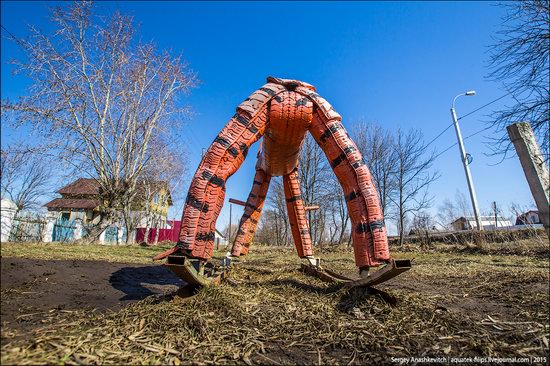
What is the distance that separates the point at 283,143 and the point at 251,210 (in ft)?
7.33

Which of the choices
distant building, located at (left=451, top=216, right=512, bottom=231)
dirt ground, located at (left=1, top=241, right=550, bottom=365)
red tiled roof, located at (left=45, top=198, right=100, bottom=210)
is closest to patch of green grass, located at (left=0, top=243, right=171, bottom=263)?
dirt ground, located at (left=1, top=241, right=550, bottom=365)

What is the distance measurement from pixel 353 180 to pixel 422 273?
3.82 metres

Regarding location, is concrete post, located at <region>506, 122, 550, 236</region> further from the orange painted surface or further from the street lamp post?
the street lamp post

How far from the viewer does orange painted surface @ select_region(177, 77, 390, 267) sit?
2.87m

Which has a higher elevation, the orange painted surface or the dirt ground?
the orange painted surface

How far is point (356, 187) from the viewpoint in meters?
3.12

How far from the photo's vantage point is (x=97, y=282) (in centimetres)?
363

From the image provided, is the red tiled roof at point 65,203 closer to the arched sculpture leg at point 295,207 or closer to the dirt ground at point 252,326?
the arched sculpture leg at point 295,207

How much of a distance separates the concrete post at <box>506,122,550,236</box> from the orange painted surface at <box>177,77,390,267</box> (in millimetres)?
1319

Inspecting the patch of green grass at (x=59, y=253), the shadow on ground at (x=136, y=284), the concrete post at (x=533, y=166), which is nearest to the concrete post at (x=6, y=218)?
the patch of green grass at (x=59, y=253)

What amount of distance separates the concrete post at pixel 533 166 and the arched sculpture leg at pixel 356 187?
1317 millimetres

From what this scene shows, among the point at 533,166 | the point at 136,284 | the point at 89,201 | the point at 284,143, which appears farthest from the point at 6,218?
the point at 89,201

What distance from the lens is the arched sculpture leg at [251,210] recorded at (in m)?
5.99

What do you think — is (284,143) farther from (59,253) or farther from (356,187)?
(59,253)
